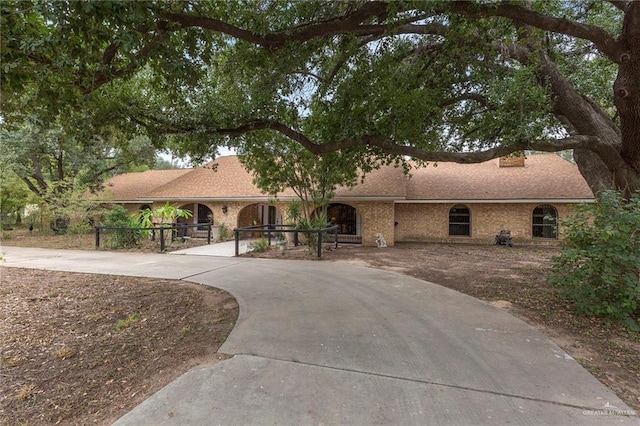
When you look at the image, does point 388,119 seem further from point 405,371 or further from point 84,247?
point 84,247

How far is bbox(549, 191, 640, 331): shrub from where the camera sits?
446cm

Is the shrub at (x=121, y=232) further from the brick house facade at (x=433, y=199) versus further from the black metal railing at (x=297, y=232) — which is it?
the black metal railing at (x=297, y=232)

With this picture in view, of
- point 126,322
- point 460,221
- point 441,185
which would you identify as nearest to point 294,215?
point 441,185

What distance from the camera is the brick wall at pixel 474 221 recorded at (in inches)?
591

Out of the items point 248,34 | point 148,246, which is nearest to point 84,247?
point 148,246

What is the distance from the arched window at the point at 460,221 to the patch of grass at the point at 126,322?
14977 mm

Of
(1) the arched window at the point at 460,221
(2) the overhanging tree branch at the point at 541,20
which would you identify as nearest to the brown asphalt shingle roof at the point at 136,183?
(1) the arched window at the point at 460,221

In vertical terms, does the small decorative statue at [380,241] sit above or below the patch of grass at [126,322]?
above

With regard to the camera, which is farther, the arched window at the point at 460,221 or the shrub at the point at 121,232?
the arched window at the point at 460,221

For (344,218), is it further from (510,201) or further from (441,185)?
(510,201)

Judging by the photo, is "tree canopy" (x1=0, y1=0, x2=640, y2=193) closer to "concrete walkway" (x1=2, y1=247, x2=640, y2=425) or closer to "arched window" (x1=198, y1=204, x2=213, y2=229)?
"concrete walkway" (x1=2, y1=247, x2=640, y2=425)

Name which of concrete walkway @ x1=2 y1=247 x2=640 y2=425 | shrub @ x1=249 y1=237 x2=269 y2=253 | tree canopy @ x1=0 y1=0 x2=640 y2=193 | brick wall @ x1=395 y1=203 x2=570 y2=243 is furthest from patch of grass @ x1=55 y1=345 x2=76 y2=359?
brick wall @ x1=395 y1=203 x2=570 y2=243

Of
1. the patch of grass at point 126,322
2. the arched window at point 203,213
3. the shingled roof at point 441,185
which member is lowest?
the patch of grass at point 126,322

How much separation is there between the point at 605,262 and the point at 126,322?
24.5 feet
